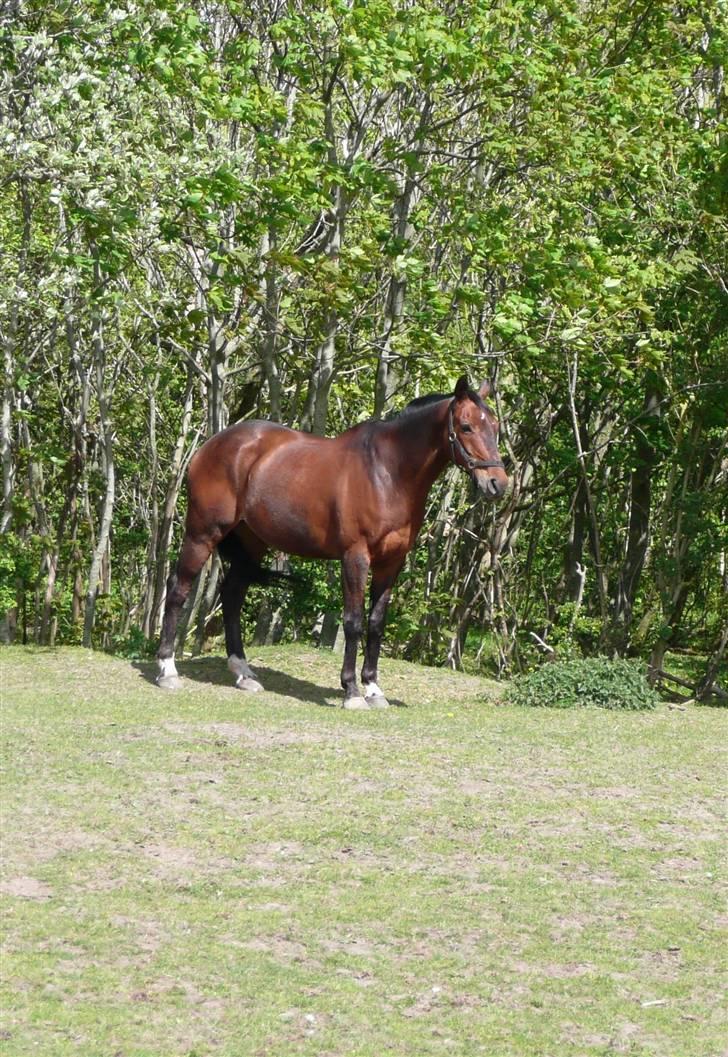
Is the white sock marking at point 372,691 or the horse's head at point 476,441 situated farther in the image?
the white sock marking at point 372,691

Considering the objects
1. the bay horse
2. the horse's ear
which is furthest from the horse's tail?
the horse's ear

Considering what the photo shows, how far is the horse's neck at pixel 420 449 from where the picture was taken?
42.6 feet

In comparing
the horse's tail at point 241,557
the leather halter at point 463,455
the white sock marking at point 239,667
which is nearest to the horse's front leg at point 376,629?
the white sock marking at point 239,667

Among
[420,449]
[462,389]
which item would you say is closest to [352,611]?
[420,449]

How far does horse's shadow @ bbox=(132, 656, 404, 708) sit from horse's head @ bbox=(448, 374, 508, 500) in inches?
97.2

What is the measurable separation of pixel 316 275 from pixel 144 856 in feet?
26.1

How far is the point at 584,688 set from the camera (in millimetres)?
14328

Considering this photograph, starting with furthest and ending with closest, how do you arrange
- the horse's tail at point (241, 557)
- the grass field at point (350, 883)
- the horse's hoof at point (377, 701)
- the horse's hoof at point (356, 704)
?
the horse's tail at point (241, 557), the horse's hoof at point (377, 701), the horse's hoof at point (356, 704), the grass field at point (350, 883)

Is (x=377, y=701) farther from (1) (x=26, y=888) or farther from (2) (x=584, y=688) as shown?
(1) (x=26, y=888)

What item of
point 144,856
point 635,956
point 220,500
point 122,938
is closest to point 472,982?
point 635,956

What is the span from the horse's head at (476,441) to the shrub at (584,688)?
2610 mm

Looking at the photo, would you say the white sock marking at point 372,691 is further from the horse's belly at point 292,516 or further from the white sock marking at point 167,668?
the white sock marking at point 167,668

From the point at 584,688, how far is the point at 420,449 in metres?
3.00

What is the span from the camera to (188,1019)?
6.44m
